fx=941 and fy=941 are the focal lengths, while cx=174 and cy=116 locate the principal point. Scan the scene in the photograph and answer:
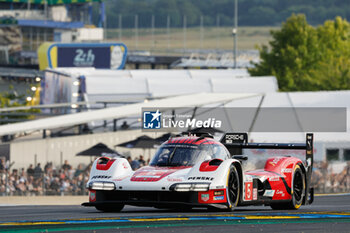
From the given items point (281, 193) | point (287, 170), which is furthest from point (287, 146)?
point (281, 193)

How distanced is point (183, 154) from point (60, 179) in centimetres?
1461

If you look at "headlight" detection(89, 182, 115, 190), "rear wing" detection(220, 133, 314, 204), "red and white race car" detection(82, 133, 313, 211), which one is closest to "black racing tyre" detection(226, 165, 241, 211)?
"red and white race car" detection(82, 133, 313, 211)

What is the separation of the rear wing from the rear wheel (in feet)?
7.80

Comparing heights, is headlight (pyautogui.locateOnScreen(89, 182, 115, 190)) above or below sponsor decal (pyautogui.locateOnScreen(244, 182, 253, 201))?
above

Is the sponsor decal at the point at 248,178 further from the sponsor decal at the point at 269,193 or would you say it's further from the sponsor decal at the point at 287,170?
the sponsor decal at the point at 287,170

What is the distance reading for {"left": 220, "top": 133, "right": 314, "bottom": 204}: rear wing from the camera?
17.7m

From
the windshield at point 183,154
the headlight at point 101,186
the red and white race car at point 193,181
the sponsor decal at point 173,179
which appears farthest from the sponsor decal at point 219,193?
the headlight at point 101,186

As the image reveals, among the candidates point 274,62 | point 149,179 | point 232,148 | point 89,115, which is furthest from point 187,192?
point 274,62

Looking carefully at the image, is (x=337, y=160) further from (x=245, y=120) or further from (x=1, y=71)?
(x=1, y=71)

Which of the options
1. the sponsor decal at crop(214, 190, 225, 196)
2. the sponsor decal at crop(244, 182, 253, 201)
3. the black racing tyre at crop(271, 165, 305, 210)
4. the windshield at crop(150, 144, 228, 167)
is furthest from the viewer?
the black racing tyre at crop(271, 165, 305, 210)

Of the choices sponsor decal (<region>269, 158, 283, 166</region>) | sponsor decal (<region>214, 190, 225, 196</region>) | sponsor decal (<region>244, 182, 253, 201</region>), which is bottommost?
sponsor decal (<region>244, 182, 253, 201</region>)

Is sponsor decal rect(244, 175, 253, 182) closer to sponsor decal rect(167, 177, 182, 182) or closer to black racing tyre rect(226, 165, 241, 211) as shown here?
black racing tyre rect(226, 165, 241, 211)

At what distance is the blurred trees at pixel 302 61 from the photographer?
221 feet

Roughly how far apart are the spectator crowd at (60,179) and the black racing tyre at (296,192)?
36.5 feet
